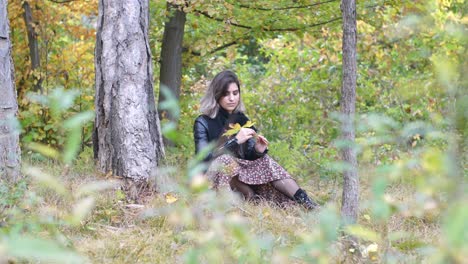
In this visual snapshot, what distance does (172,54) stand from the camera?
6848 mm

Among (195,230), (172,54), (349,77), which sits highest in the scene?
(172,54)

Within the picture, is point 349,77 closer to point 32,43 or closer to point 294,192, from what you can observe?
point 294,192

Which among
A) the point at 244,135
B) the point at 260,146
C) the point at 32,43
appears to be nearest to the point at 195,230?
the point at 244,135

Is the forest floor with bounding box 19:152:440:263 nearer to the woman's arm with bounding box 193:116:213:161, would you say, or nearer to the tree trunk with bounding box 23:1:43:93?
the woman's arm with bounding box 193:116:213:161

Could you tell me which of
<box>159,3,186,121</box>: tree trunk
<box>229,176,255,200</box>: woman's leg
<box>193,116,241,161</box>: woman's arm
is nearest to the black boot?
<box>229,176,255,200</box>: woman's leg

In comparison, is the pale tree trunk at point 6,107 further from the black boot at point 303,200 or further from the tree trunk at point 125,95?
the black boot at point 303,200

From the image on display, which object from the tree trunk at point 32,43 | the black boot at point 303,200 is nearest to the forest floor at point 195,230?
the black boot at point 303,200

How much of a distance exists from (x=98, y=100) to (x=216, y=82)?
2.88 feet

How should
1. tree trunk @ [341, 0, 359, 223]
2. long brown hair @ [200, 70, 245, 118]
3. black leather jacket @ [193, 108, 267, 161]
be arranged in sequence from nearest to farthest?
tree trunk @ [341, 0, 359, 223] < black leather jacket @ [193, 108, 267, 161] < long brown hair @ [200, 70, 245, 118]

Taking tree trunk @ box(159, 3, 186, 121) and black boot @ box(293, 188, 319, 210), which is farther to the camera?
tree trunk @ box(159, 3, 186, 121)

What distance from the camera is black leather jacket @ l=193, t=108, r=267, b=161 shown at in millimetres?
4785

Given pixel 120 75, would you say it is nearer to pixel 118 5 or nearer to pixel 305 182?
pixel 118 5

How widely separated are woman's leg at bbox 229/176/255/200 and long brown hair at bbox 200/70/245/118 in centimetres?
56

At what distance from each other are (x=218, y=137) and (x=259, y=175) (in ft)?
1.37
